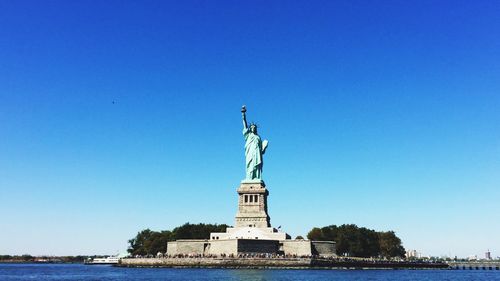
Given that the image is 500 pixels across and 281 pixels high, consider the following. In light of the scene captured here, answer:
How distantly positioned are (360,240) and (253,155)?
985 inches

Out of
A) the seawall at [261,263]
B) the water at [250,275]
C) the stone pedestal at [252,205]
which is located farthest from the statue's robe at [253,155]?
the water at [250,275]

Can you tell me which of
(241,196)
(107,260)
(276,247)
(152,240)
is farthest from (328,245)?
(107,260)

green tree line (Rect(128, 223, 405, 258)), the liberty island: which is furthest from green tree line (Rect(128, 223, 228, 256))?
the liberty island

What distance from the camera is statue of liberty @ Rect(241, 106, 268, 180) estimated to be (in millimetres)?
66438

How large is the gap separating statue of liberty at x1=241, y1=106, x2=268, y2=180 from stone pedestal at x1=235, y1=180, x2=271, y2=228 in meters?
1.77

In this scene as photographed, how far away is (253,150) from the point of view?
6681 cm

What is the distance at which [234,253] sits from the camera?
54594 millimetres

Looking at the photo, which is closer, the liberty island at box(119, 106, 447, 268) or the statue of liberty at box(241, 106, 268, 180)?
the liberty island at box(119, 106, 447, 268)

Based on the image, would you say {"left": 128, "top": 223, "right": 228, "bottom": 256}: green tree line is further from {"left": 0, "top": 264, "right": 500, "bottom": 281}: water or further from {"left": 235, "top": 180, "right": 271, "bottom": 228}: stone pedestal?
{"left": 0, "top": 264, "right": 500, "bottom": 281}: water

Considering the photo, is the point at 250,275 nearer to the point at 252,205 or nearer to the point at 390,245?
the point at 252,205

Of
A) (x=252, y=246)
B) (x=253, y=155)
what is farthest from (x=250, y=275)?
(x=253, y=155)

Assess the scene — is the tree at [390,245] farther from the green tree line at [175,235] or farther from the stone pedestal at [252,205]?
the stone pedestal at [252,205]

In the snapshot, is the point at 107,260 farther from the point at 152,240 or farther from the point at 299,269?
the point at 299,269

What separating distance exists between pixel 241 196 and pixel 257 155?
219 inches
